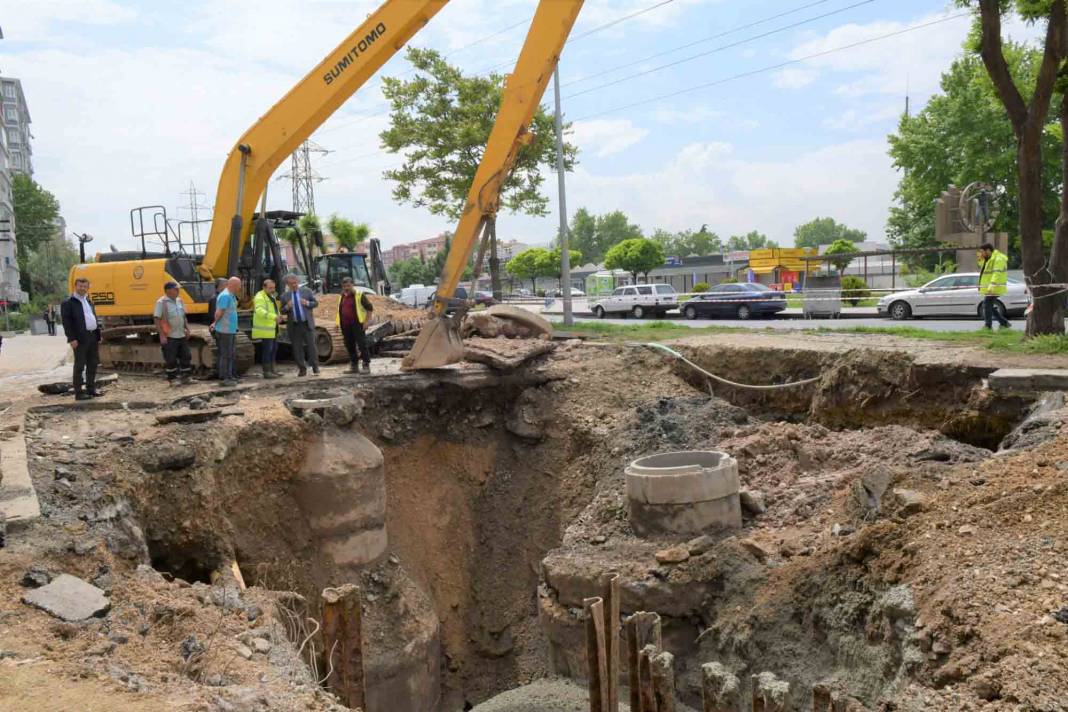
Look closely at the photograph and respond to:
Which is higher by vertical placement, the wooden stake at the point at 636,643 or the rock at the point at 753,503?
the rock at the point at 753,503

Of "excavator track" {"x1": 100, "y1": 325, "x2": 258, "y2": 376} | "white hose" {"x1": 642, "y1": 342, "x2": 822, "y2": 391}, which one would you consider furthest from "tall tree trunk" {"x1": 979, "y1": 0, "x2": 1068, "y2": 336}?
"excavator track" {"x1": 100, "y1": 325, "x2": 258, "y2": 376}

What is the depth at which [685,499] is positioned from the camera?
8.38m

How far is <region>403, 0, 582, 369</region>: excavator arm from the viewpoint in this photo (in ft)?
32.4

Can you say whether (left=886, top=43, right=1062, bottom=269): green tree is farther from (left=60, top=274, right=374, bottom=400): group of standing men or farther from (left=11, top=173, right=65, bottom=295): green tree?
(left=11, top=173, right=65, bottom=295): green tree

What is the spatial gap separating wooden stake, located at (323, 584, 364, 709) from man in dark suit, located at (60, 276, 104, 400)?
5878 mm

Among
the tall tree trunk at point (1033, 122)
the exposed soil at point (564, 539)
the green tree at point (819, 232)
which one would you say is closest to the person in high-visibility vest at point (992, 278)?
the tall tree trunk at point (1033, 122)

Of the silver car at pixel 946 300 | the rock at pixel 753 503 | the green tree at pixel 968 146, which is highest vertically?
the green tree at pixel 968 146

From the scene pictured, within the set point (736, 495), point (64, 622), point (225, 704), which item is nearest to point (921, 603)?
point (736, 495)

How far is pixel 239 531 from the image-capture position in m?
8.96

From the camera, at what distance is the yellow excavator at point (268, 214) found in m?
10.2

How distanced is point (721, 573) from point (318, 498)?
15.1ft

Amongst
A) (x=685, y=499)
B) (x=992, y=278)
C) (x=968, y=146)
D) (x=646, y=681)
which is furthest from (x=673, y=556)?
(x=968, y=146)

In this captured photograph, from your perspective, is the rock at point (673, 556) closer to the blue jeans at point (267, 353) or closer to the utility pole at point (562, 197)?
the blue jeans at point (267, 353)

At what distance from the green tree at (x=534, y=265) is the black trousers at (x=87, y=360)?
→ 4599 cm
